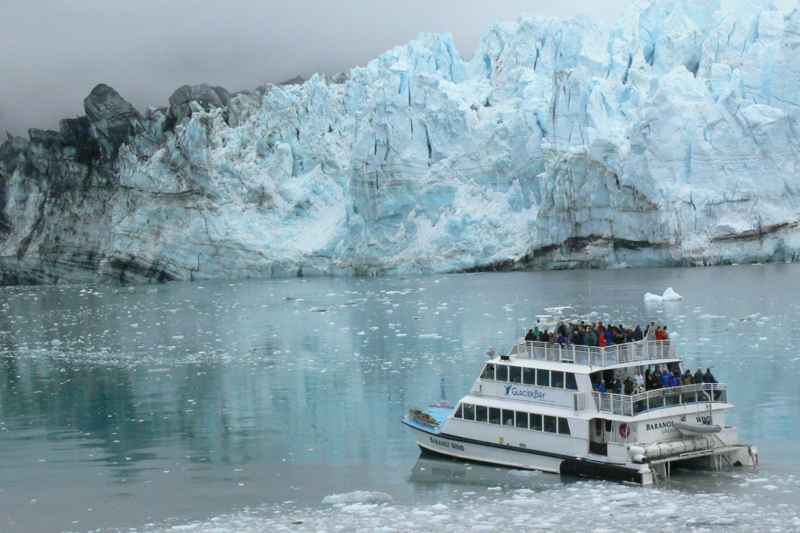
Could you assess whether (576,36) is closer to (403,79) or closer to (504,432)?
(403,79)

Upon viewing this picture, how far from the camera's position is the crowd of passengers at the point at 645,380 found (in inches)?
658

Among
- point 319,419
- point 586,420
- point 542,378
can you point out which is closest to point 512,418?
point 542,378

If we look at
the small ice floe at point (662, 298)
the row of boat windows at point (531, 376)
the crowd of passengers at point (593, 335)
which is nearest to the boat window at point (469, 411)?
the row of boat windows at point (531, 376)

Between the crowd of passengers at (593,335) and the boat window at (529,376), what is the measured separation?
2.25 ft

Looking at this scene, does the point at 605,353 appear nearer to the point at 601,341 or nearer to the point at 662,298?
the point at 601,341

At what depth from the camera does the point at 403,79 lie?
228 feet

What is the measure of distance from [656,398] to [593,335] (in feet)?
5.15

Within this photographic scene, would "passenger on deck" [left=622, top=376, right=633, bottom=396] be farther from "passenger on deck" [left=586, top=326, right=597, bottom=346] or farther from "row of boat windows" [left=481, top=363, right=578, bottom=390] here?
"passenger on deck" [left=586, top=326, right=597, bottom=346]

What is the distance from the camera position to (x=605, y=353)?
1711cm

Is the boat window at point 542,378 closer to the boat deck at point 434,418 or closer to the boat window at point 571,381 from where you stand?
the boat window at point 571,381

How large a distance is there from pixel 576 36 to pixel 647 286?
920 inches

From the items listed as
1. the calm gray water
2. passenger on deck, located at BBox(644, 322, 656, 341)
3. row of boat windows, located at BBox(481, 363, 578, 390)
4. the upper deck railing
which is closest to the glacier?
the calm gray water

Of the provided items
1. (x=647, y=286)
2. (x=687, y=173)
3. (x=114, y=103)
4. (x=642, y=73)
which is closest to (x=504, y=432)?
(x=647, y=286)

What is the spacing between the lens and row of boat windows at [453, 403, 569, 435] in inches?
661
